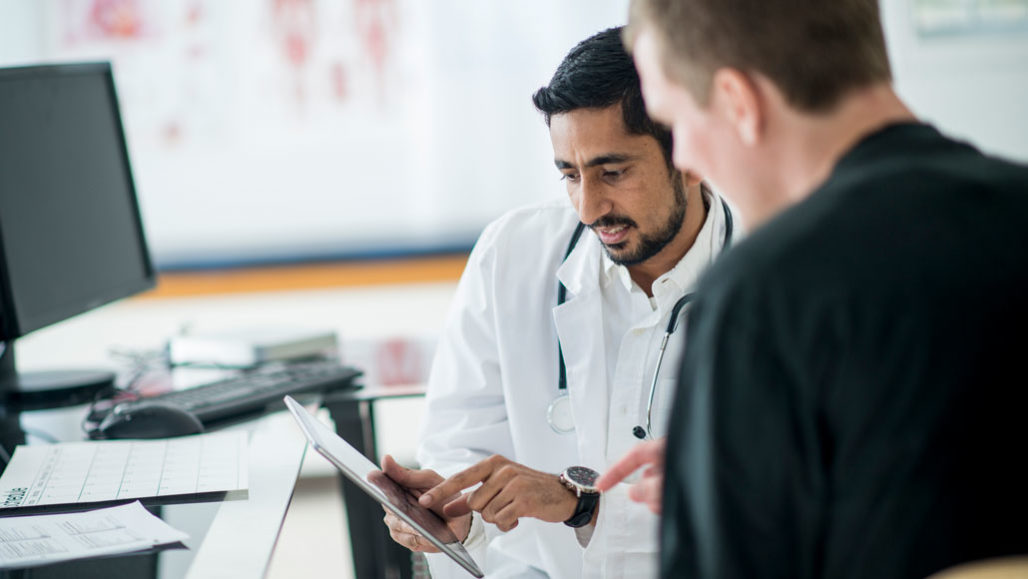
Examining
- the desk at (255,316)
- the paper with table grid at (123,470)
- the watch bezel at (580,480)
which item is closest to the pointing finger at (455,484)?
the watch bezel at (580,480)

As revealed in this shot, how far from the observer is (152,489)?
4.13 feet

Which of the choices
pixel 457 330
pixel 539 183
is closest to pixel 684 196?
pixel 457 330

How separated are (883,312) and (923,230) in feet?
0.21

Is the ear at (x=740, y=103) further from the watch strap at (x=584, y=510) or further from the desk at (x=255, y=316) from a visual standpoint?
the desk at (x=255, y=316)

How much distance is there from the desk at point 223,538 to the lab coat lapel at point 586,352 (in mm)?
428

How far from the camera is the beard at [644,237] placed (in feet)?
5.19

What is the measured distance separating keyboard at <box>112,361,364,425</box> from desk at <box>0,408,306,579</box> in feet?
0.74

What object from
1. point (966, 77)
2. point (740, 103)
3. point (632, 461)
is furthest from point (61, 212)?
point (966, 77)

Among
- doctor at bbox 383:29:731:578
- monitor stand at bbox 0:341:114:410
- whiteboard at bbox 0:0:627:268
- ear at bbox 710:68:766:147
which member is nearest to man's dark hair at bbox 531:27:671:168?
doctor at bbox 383:29:731:578

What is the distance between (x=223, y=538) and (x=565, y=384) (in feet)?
2.13

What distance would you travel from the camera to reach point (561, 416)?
1596 mm

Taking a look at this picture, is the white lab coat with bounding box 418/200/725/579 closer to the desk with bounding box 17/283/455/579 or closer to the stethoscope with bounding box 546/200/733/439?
the stethoscope with bounding box 546/200/733/439

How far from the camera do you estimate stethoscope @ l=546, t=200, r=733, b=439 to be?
153cm

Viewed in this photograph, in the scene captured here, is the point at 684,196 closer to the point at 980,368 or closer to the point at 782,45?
the point at 782,45
